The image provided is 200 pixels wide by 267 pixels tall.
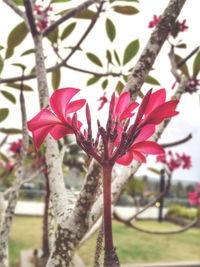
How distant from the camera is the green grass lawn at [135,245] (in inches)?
146

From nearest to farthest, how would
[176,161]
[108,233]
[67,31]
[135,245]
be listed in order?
[108,233], [67,31], [176,161], [135,245]

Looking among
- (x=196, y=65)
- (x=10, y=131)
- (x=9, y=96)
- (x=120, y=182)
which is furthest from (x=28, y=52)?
(x=120, y=182)

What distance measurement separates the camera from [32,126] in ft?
0.94

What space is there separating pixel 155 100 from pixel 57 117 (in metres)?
0.08

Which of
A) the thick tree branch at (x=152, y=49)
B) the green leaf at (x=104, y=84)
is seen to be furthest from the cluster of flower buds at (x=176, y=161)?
the thick tree branch at (x=152, y=49)

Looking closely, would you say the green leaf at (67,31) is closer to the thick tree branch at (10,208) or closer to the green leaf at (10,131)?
the green leaf at (10,131)

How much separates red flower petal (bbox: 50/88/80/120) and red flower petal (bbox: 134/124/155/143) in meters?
0.06

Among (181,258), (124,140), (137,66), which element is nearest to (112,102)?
(124,140)

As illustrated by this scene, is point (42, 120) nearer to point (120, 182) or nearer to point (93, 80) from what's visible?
point (120, 182)

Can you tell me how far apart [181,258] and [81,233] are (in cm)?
378

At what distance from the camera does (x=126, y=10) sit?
1.21 meters

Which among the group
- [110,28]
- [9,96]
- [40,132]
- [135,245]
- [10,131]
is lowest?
[135,245]

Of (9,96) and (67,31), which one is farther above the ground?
(67,31)

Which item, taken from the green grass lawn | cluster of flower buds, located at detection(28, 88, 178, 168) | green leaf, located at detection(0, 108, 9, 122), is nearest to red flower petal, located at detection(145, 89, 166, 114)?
cluster of flower buds, located at detection(28, 88, 178, 168)
